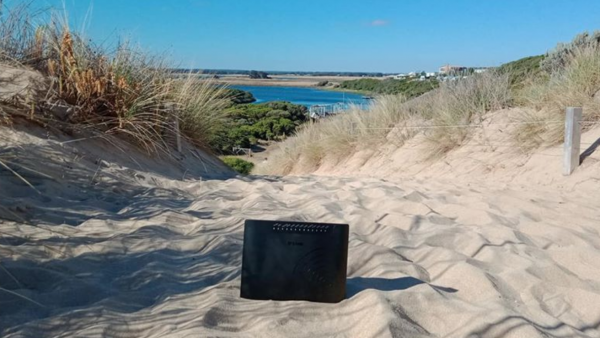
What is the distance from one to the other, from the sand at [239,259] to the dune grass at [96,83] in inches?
36.1

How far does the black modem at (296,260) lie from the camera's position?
264cm

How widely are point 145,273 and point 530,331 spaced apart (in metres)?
1.89

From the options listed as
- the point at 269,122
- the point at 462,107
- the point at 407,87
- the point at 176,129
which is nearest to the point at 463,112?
the point at 462,107

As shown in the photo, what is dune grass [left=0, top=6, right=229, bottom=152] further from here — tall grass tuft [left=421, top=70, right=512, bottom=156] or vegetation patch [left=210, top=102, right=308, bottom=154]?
vegetation patch [left=210, top=102, right=308, bottom=154]

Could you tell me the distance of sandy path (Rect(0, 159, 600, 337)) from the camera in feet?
7.92

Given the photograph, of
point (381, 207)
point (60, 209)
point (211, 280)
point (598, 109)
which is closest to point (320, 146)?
point (598, 109)

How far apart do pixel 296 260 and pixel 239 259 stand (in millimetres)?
775

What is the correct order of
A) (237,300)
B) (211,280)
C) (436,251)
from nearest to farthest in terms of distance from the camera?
1. (237,300)
2. (211,280)
3. (436,251)

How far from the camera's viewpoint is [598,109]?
23.4 ft

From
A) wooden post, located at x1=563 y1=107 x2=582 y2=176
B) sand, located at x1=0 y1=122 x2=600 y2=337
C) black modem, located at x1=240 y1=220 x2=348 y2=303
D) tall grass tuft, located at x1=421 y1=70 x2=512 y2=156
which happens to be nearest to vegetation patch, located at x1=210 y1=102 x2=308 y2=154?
tall grass tuft, located at x1=421 y1=70 x2=512 y2=156

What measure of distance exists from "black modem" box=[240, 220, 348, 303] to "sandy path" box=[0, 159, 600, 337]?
0.07 m

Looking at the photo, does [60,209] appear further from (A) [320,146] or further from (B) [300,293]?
(A) [320,146]

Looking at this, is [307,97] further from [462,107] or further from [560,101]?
[560,101]

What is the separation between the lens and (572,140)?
6.17m
